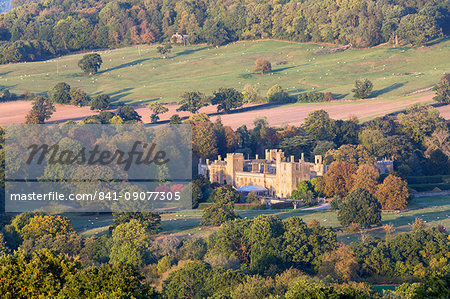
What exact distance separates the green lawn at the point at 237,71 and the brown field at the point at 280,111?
597 cm

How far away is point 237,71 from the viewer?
168m

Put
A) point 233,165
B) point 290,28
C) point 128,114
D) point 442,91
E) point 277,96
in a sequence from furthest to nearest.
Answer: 1. point 290,28
2. point 277,96
3. point 442,91
4. point 128,114
5. point 233,165

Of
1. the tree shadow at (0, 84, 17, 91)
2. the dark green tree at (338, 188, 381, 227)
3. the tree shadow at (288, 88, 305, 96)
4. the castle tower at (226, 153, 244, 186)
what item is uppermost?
the tree shadow at (0, 84, 17, 91)

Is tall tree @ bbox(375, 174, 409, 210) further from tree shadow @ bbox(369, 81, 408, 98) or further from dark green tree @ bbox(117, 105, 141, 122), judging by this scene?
tree shadow @ bbox(369, 81, 408, 98)

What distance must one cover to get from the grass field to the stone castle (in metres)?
6.79

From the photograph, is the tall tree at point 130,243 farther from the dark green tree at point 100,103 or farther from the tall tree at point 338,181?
the dark green tree at point 100,103

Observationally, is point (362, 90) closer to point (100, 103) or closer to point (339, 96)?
point (339, 96)

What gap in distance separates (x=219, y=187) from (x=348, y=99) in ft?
166

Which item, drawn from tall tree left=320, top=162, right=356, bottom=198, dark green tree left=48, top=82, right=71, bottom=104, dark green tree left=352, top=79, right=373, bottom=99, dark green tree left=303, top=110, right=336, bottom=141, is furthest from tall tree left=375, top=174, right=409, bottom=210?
dark green tree left=48, top=82, right=71, bottom=104

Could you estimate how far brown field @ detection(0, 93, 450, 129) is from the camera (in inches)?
4983

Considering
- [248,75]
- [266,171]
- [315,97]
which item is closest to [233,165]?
[266,171]

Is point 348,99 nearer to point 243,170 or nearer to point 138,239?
point 243,170

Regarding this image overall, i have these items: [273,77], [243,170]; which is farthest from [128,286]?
[273,77]

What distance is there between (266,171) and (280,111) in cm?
3527
